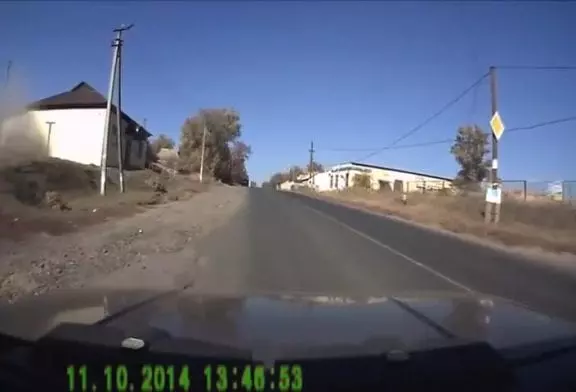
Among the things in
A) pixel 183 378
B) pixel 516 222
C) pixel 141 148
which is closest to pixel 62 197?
pixel 516 222

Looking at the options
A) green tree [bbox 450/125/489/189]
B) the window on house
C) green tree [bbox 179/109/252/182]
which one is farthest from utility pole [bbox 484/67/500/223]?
green tree [bbox 179/109/252/182]

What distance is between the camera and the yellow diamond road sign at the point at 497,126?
3011cm

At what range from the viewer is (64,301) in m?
5.88

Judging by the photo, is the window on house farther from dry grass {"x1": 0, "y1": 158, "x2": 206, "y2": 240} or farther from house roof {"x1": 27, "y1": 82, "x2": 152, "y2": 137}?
dry grass {"x1": 0, "y1": 158, "x2": 206, "y2": 240}

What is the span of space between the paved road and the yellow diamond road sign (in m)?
9.75

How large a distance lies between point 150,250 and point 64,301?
971 centimetres

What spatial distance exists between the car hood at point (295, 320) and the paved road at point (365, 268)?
5.70 ft

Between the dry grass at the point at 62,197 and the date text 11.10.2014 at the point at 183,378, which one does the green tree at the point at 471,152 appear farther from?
the date text 11.10.2014 at the point at 183,378

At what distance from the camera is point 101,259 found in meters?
13.2

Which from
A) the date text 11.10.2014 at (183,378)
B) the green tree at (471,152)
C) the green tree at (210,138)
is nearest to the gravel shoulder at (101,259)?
the date text 11.10.2014 at (183,378)

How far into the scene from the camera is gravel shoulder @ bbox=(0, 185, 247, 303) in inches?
397

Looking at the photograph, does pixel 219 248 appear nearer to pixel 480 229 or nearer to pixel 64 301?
pixel 64 301

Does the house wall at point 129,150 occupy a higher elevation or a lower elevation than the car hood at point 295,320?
higher

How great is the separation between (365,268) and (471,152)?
79665 mm
